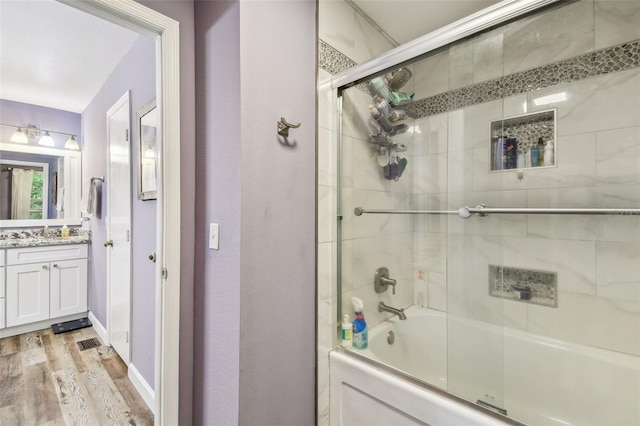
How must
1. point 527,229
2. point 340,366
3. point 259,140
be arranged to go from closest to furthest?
point 259,140, point 340,366, point 527,229

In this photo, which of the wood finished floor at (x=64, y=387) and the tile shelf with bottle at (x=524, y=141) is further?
the wood finished floor at (x=64, y=387)

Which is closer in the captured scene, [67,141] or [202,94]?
[202,94]

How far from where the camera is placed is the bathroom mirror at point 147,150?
1.80 m


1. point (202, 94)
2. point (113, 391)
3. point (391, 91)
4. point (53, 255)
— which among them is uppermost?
point (391, 91)

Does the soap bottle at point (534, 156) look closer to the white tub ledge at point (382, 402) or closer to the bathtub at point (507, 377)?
the bathtub at point (507, 377)

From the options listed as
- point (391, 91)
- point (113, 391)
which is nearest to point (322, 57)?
point (391, 91)

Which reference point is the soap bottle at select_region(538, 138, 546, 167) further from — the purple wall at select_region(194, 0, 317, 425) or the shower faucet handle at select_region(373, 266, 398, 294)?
the purple wall at select_region(194, 0, 317, 425)

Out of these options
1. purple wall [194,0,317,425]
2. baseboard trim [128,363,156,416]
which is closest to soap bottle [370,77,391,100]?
purple wall [194,0,317,425]

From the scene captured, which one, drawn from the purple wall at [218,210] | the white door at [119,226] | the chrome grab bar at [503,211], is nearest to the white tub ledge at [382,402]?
the purple wall at [218,210]

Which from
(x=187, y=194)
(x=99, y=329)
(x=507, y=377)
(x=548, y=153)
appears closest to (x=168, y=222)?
(x=187, y=194)

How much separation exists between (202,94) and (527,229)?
72.1 inches

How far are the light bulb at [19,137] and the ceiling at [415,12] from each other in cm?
383

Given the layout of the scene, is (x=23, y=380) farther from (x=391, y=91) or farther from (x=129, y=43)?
(x=391, y=91)

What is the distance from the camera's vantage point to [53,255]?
3.01 m
